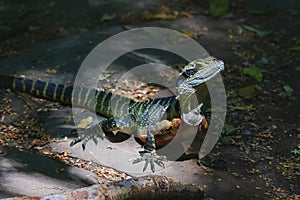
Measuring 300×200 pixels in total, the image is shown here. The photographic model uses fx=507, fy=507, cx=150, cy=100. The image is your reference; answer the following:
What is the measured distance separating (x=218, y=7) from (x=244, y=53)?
170 centimetres

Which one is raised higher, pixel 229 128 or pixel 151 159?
pixel 229 128

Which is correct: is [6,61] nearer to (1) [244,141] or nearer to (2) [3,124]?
(2) [3,124]

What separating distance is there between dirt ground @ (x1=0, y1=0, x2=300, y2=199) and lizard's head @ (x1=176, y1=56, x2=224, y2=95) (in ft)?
2.53

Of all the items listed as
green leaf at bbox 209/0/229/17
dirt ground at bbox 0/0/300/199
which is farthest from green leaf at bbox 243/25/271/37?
green leaf at bbox 209/0/229/17

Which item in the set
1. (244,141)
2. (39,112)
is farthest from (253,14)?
(39,112)

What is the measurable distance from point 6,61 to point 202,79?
355cm

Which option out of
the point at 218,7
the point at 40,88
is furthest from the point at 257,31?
the point at 40,88

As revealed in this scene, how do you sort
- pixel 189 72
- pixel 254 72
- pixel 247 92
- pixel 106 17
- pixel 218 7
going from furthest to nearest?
pixel 218 7
pixel 106 17
pixel 254 72
pixel 247 92
pixel 189 72

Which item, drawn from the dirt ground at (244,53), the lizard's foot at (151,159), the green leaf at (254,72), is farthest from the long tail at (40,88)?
the green leaf at (254,72)

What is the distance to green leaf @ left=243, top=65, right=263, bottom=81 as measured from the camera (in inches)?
282

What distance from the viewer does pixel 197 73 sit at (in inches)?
206

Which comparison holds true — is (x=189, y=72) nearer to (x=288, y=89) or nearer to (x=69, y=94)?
(x=69, y=94)

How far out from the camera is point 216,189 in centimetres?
477

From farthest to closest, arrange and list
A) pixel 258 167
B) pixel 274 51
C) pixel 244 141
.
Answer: pixel 274 51 < pixel 244 141 < pixel 258 167
